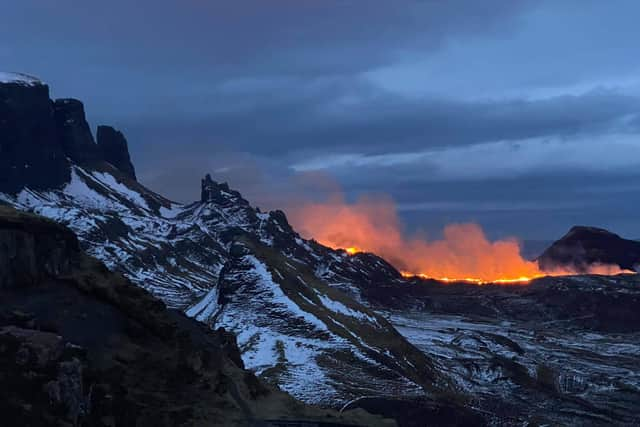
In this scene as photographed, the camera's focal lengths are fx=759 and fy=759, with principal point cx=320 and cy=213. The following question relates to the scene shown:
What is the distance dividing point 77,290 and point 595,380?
14530cm

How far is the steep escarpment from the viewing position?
2682 inches

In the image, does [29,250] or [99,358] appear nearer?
[99,358]

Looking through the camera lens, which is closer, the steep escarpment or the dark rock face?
the steep escarpment

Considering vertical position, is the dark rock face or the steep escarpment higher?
the dark rock face

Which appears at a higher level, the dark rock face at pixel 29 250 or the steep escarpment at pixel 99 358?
the dark rock face at pixel 29 250

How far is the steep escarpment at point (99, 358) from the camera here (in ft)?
224

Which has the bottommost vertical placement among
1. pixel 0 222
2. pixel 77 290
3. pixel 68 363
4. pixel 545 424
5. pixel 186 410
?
pixel 545 424

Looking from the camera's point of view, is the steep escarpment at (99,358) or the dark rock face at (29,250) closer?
the steep escarpment at (99,358)

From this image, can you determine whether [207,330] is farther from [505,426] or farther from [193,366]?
[505,426]

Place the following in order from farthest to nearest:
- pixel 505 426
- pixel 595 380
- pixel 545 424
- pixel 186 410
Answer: pixel 595 380 < pixel 545 424 < pixel 505 426 < pixel 186 410

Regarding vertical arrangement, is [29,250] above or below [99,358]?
above

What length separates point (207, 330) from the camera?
356 ft

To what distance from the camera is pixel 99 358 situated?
79562 millimetres

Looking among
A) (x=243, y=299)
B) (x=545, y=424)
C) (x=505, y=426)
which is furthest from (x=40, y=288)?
(x=243, y=299)
